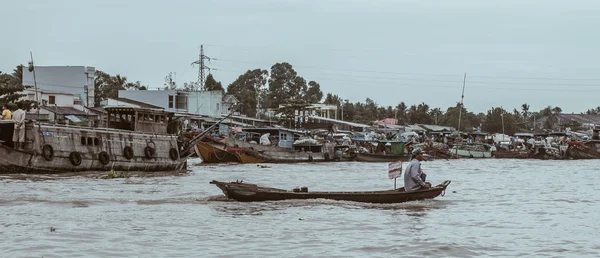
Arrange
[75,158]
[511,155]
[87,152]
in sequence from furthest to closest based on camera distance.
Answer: [511,155] < [87,152] < [75,158]

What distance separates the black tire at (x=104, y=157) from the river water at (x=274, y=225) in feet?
19.6

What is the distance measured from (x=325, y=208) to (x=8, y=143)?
51.7 ft

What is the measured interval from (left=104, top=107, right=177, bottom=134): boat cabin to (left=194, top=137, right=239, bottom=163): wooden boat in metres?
9.95

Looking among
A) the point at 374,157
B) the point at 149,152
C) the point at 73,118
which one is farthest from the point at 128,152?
the point at 374,157

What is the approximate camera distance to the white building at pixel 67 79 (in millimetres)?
59562

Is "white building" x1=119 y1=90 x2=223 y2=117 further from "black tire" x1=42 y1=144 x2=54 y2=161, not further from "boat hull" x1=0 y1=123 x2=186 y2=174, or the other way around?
"black tire" x1=42 y1=144 x2=54 y2=161

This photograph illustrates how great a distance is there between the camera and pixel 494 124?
364 ft

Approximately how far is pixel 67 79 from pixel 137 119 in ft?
93.1

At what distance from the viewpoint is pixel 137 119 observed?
3425cm

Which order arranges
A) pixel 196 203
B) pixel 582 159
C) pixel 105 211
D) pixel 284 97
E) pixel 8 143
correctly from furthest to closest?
pixel 284 97 < pixel 582 159 < pixel 8 143 < pixel 196 203 < pixel 105 211

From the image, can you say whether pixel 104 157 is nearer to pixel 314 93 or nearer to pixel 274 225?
pixel 274 225

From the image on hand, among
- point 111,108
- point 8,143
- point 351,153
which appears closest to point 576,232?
point 8,143

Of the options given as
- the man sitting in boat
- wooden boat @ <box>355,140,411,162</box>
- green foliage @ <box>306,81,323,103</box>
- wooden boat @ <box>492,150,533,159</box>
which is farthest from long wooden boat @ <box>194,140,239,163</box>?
green foliage @ <box>306,81,323,103</box>

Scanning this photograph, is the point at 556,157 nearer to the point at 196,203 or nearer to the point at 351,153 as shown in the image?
the point at 351,153
